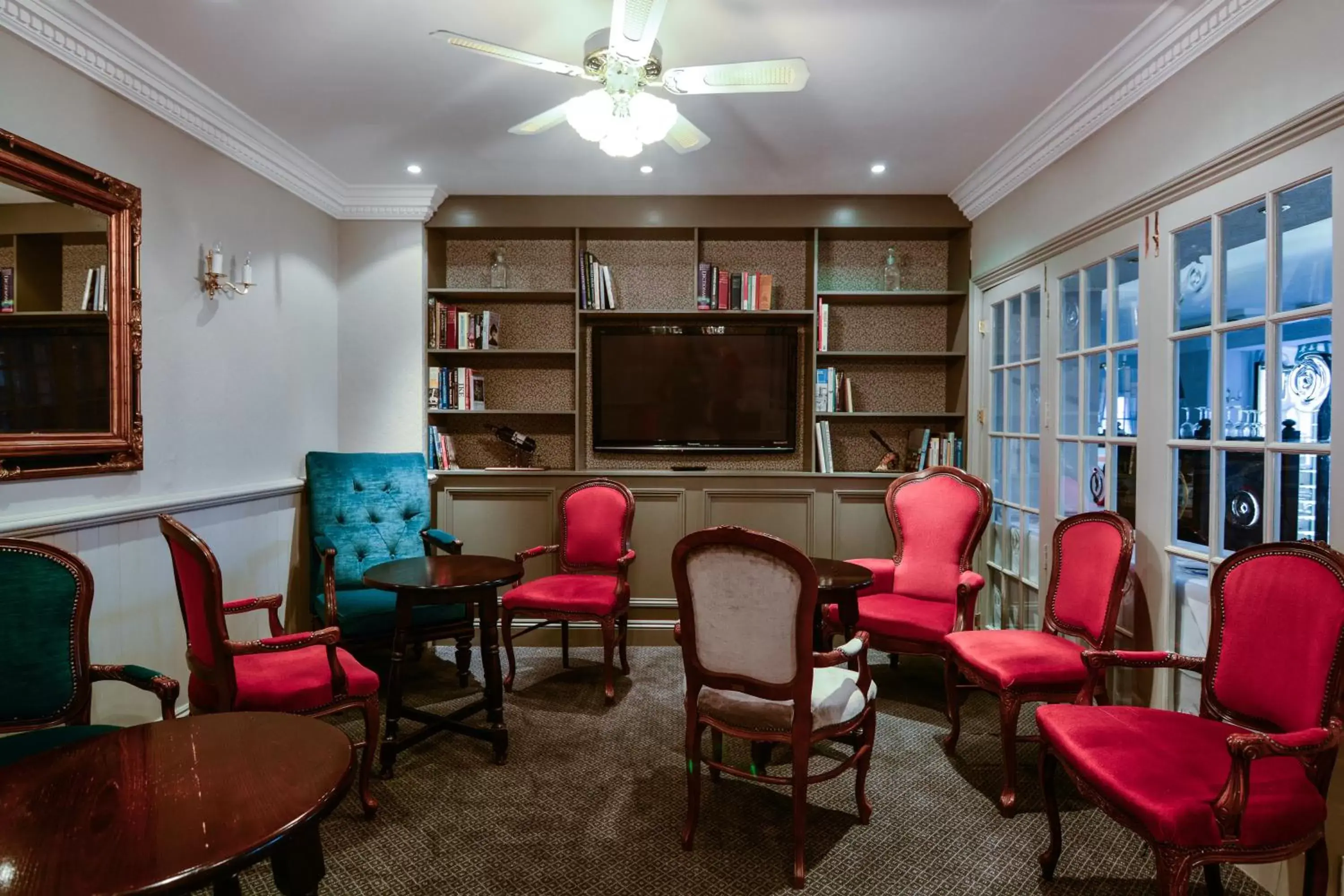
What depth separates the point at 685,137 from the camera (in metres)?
2.55

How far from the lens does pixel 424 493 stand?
3.74 metres

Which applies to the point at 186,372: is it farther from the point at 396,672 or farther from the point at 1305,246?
the point at 1305,246

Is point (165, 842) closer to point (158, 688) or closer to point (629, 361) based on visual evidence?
point (158, 688)

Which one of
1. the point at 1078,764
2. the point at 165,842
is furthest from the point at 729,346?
the point at 165,842

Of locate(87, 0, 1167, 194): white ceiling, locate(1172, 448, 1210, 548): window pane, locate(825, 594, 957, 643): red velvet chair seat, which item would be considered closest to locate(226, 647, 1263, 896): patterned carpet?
locate(825, 594, 957, 643): red velvet chair seat

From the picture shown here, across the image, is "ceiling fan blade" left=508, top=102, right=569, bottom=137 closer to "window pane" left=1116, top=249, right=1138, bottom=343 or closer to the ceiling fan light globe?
the ceiling fan light globe

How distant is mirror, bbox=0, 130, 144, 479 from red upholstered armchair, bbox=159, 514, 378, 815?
55 cm

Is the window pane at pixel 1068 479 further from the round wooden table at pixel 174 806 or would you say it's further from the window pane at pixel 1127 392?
the round wooden table at pixel 174 806

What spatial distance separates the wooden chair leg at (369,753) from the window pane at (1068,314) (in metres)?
3.10

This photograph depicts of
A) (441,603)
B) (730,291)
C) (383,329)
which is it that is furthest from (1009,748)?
(383,329)

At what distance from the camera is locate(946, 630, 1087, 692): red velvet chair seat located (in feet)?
7.46

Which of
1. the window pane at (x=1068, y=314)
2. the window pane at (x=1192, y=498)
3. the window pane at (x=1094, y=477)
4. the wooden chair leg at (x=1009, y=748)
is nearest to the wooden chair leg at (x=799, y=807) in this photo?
the wooden chair leg at (x=1009, y=748)

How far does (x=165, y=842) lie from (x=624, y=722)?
209 cm

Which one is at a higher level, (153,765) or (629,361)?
(629,361)
